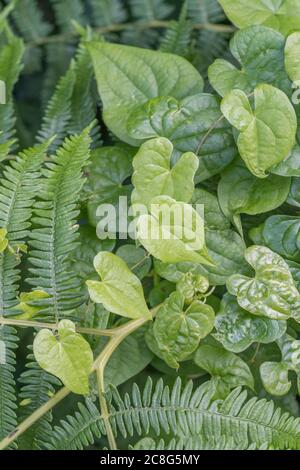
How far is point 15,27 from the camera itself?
195 cm

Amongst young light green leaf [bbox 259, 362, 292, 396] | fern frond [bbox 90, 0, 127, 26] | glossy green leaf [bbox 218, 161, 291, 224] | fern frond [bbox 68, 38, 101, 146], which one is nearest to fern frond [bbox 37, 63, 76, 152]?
fern frond [bbox 68, 38, 101, 146]

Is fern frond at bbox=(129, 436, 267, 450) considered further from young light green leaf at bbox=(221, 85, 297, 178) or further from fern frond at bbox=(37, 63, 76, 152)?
fern frond at bbox=(37, 63, 76, 152)

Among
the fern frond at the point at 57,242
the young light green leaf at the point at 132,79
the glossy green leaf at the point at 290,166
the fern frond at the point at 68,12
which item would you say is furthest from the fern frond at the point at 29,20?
the glossy green leaf at the point at 290,166

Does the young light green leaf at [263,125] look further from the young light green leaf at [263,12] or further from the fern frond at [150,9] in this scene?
the fern frond at [150,9]

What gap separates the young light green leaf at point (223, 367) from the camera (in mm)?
1043

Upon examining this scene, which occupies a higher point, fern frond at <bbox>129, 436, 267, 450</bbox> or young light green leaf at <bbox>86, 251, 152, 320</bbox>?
young light green leaf at <bbox>86, 251, 152, 320</bbox>

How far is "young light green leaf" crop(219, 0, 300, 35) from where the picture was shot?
1.07 m

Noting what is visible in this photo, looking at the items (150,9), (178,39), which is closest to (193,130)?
(178,39)

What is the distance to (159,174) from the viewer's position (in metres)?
0.99

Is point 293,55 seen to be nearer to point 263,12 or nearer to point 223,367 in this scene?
point 263,12

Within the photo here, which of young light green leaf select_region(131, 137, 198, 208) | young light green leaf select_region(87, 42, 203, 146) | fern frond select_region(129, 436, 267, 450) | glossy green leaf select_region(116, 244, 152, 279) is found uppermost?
young light green leaf select_region(87, 42, 203, 146)

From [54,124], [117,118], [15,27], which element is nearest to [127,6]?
[15,27]

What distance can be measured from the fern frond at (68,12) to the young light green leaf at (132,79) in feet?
2.20

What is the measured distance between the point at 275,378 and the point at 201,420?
13 centimetres
